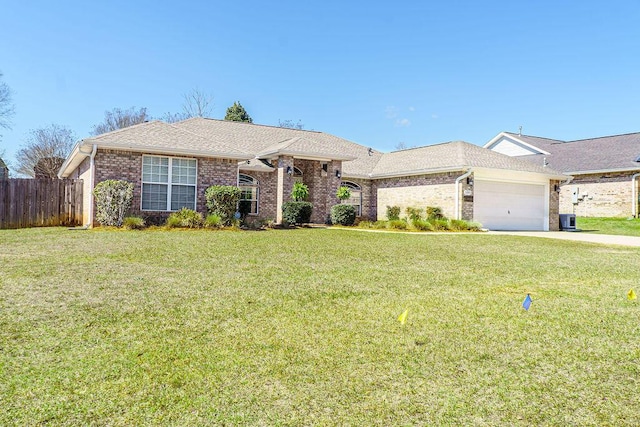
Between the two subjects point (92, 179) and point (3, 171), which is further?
point (3, 171)

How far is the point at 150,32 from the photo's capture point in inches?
701

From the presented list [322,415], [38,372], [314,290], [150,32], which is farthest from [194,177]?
[322,415]

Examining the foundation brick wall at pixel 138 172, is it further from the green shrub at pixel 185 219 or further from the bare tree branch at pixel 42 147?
the bare tree branch at pixel 42 147

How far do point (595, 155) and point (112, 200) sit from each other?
2812 cm

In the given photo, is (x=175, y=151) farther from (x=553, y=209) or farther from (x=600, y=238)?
(x=553, y=209)

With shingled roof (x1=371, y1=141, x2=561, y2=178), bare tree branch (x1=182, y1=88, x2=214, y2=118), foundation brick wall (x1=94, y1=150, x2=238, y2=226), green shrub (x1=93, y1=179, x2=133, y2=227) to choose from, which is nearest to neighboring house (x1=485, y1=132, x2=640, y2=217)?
shingled roof (x1=371, y1=141, x2=561, y2=178)

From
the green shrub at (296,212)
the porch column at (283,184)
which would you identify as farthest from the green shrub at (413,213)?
the porch column at (283,184)

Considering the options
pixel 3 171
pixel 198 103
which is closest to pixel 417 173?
pixel 198 103

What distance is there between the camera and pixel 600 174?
2475 centimetres

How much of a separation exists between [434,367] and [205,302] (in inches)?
109

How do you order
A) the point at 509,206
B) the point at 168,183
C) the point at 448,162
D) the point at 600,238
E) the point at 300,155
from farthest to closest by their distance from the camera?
the point at 509,206, the point at 448,162, the point at 300,155, the point at 600,238, the point at 168,183

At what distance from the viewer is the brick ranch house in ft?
47.0

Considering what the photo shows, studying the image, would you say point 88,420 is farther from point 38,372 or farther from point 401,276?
point 401,276

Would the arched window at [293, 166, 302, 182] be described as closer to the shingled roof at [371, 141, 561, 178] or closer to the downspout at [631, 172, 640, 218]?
the shingled roof at [371, 141, 561, 178]
